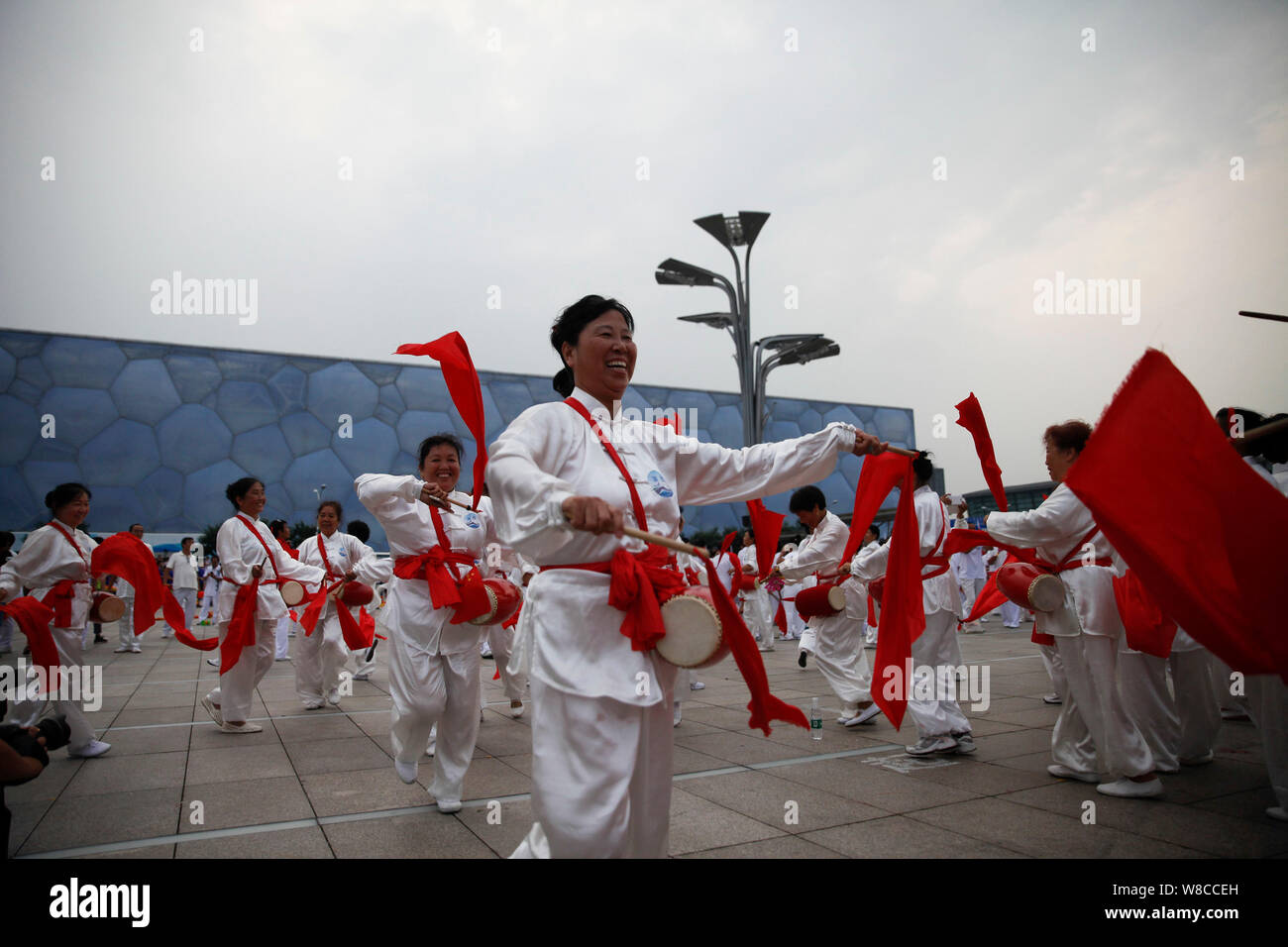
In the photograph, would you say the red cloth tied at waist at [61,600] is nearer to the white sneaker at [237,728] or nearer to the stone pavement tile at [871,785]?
the white sneaker at [237,728]

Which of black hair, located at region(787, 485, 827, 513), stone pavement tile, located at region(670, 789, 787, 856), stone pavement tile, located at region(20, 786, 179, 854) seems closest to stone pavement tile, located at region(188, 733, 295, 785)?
stone pavement tile, located at region(20, 786, 179, 854)

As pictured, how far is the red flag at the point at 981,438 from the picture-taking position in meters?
4.39

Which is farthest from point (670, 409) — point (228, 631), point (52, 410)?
point (228, 631)

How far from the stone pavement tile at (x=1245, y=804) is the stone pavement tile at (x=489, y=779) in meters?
3.26

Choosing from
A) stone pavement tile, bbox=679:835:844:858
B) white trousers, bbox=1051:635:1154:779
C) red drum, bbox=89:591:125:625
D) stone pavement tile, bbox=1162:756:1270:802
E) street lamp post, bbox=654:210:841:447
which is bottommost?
stone pavement tile, bbox=1162:756:1270:802

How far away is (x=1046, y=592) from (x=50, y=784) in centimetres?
571

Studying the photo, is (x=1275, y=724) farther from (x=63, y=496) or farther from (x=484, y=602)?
(x=63, y=496)

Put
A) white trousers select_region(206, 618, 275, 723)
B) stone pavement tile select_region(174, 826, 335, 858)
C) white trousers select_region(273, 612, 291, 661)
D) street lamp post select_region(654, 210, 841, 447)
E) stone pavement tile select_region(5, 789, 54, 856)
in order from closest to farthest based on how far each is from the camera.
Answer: stone pavement tile select_region(174, 826, 335, 858)
stone pavement tile select_region(5, 789, 54, 856)
white trousers select_region(206, 618, 275, 723)
street lamp post select_region(654, 210, 841, 447)
white trousers select_region(273, 612, 291, 661)

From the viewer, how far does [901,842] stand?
3.22m

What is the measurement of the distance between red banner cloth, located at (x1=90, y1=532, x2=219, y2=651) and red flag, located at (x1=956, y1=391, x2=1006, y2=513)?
5.53m

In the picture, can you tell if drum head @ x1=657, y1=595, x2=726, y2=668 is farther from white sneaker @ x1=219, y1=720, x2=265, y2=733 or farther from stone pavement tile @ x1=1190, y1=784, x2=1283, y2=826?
white sneaker @ x1=219, y1=720, x2=265, y2=733

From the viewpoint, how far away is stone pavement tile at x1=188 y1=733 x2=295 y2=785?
180 inches

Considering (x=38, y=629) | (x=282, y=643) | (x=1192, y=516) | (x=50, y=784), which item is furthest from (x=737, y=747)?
(x=282, y=643)
